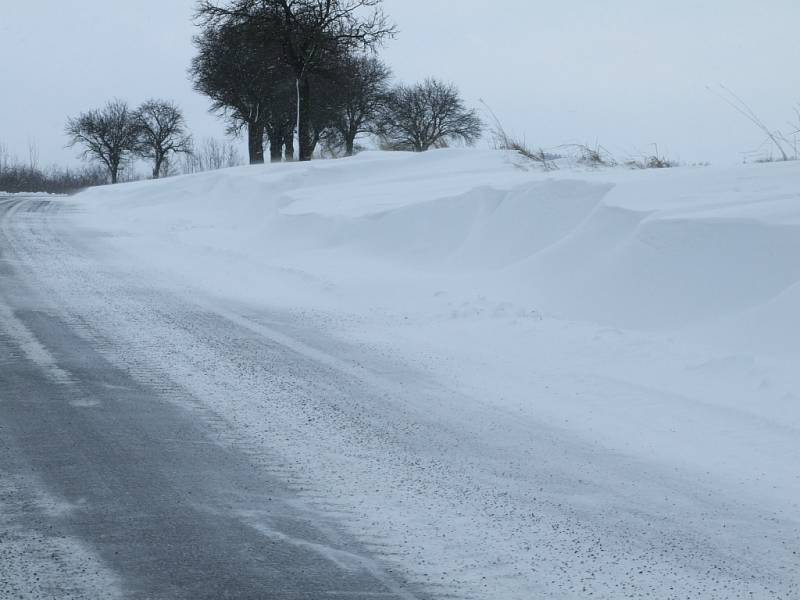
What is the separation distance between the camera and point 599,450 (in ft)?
14.8

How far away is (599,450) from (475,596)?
1.85 m

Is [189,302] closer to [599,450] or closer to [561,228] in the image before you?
[561,228]

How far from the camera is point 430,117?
64000 millimetres

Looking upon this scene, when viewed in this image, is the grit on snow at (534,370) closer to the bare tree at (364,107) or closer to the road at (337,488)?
the road at (337,488)

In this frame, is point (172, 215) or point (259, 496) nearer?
point (259, 496)

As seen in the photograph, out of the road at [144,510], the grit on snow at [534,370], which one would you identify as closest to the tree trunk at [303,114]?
the grit on snow at [534,370]

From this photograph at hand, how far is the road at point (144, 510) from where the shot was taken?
291cm

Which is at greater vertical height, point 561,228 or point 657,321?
point 561,228

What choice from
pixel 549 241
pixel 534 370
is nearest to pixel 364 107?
pixel 549 241

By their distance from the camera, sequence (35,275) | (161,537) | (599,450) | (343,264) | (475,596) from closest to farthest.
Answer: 1. (475,596)
2. (161,537)
3. (599,450)
4. (35,275)
5. (343,264)

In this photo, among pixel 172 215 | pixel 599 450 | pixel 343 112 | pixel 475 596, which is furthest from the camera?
pixel 343 112

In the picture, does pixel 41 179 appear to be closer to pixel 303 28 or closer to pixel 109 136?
pixel 109 136

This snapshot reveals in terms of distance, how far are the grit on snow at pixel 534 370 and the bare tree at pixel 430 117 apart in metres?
49.7

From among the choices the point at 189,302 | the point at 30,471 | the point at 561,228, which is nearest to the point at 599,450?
the point at 30,471
